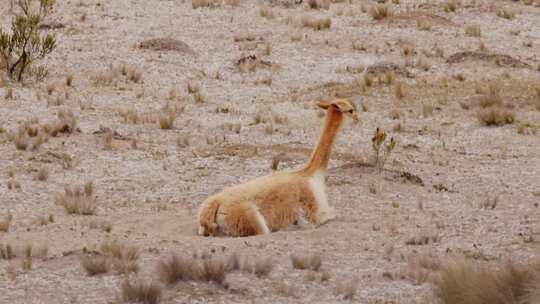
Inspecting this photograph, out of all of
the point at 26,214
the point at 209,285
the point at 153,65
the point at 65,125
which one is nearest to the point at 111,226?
the point at 26,214

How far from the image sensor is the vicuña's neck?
11.5 m

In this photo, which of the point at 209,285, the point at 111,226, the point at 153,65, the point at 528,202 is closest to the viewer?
the point at 209,285

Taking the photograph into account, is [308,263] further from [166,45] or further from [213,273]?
[166,45]

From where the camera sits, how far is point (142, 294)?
8469 millimetres

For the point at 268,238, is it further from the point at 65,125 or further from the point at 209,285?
the point at 65,125

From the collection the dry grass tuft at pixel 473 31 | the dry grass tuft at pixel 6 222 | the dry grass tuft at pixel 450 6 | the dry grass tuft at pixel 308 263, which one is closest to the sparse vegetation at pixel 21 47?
the dry grass tuft at pixel 6 222

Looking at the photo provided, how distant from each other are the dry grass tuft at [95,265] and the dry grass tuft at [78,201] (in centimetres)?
300

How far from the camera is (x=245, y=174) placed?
1493 centimetres

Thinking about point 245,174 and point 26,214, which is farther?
point 245,174

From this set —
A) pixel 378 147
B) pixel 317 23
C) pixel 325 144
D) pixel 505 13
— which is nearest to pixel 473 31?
pixel 505 13

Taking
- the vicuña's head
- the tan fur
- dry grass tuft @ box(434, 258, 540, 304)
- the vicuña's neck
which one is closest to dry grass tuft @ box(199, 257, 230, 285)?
dry grass tuft @ box(434, 258, 540, 304)

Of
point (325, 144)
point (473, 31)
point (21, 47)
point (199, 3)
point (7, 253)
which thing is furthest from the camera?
point (199, 3)

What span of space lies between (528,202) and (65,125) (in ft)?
23.5

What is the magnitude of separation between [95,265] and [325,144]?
3.20 metres
